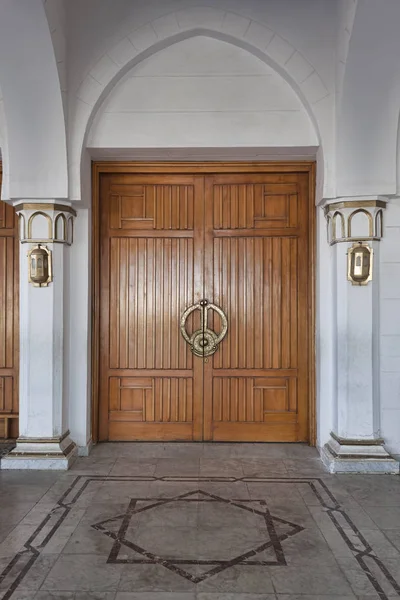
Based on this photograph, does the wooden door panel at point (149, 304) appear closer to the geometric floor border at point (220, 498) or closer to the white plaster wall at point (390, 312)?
the geometric floor border at point (220, 498)

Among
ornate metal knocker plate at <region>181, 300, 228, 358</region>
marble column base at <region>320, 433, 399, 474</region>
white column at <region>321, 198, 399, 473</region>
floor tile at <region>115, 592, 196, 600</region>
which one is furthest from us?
ornate metal knocker plate at <region>181, 300, 228, 358</region>

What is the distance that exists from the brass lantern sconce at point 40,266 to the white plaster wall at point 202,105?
1001 mm

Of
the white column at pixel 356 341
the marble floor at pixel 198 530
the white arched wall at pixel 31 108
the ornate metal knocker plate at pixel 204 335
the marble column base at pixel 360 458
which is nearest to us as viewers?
the marble floor at pixel 198 530

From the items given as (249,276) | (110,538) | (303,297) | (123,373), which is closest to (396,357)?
(303,297)

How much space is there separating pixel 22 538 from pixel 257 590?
4.43ft

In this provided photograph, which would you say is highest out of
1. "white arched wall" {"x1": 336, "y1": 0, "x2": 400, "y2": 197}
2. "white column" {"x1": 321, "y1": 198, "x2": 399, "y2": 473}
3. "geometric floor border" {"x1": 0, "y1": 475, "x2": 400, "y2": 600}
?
"white arched wall" {"x1": 336, "y1": 0, "x2": 400, "y2": 197}

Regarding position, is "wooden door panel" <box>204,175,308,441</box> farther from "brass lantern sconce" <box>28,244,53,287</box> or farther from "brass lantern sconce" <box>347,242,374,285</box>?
"brass lantern sconce" <box>28,244,53,287</box>

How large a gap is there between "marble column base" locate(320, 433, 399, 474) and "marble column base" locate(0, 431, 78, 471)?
2.11 m

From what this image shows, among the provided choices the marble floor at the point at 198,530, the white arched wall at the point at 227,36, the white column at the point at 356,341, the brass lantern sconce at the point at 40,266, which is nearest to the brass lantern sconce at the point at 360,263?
the white column at the point at 356,341

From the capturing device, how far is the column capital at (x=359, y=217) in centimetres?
434

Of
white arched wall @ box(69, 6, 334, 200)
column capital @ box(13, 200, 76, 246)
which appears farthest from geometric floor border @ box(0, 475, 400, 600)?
white arched wall @ box(69, 6, 334, 200)

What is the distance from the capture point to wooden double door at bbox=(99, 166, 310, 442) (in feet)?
16.2

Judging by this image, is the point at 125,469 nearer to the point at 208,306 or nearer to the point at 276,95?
the point at 208,306

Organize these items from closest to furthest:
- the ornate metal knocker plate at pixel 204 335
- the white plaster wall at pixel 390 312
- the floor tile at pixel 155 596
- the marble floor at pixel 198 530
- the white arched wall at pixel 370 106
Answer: the floor tile at pixel 155 596, the marble floor at pixel 198 530, the white arched wall at pixel 370 106, the white plaster wall at pixel 390 312, the ornate metal knocker plate at pixel 204 335
